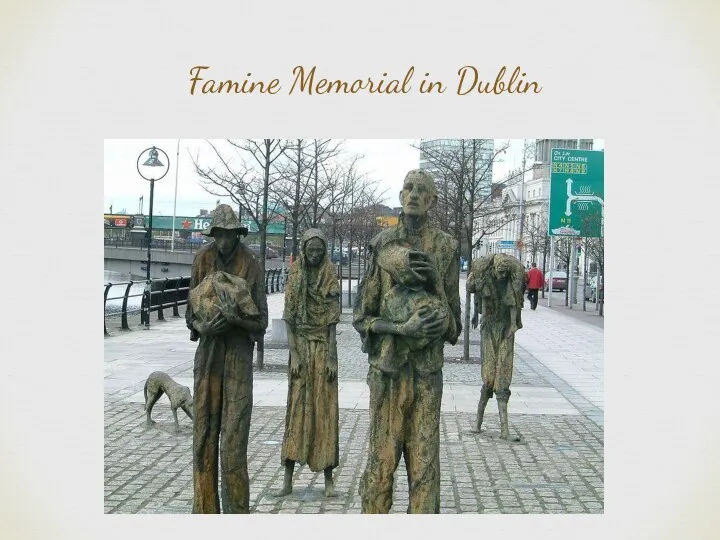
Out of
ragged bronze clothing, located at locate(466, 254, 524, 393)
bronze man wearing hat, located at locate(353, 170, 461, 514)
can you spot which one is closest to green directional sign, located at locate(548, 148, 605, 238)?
ragged bronze clothing, located at locate(466, 254, 524, 393)

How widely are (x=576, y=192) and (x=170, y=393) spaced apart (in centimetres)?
1971

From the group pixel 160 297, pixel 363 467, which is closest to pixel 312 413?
pixel 363 467

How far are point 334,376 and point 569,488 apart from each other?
249 cm

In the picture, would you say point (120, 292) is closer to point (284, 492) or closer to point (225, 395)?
point (284, 492)

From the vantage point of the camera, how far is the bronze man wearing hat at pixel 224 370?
623cm

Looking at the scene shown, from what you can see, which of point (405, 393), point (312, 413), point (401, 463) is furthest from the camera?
point (401, 463)

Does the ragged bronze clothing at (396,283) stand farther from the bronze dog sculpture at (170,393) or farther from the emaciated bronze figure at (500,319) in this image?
the bronze dog sculpture at (170,393)

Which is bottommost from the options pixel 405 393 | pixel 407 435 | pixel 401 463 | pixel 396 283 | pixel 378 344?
pixel 401 463

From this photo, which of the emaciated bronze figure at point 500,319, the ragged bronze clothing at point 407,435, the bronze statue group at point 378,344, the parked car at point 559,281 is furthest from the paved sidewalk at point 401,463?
the parked car at point 559,281

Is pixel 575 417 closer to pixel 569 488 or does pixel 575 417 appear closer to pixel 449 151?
pixel 569 488

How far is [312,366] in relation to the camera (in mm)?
8414

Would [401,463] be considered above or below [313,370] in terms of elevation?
below

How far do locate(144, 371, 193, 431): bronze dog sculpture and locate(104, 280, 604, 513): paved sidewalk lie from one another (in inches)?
11.4

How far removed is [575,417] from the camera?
12484 millimetres
